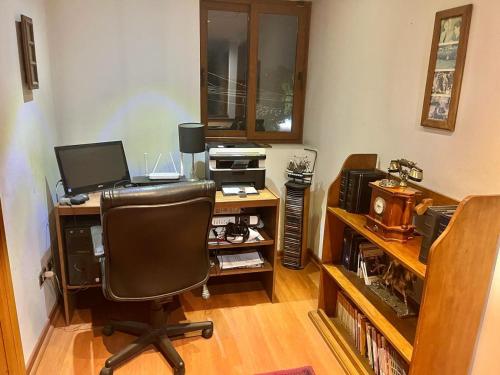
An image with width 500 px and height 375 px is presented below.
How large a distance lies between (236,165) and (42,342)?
1.60 m

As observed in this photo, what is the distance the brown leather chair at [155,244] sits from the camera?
1776 mm

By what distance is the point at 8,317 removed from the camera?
5.94ft

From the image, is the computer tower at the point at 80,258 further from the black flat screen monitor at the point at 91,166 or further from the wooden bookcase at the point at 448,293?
the wooden bookcase at the point at 448,293

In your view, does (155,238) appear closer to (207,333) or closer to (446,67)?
(207,333)

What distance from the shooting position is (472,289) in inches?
65.9

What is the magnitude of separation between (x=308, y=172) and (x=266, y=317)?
1176 mm

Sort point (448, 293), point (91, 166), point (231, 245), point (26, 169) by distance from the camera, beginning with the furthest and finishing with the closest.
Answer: point (231, 245)
point (91, 166)
point (26, 169)
point (448, 293)

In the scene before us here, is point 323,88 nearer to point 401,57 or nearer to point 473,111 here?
point 401,57

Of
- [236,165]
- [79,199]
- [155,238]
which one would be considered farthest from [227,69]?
[155,238]

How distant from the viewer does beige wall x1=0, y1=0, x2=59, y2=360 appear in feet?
6.22

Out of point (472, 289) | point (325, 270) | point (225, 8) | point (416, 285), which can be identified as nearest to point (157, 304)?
point (325, 270)

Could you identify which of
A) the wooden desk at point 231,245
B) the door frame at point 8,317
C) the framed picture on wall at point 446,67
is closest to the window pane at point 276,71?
the wooden desk at point 231,245

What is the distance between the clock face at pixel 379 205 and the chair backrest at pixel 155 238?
0.83 metres

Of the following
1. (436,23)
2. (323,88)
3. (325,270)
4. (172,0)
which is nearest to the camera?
(436,23)
